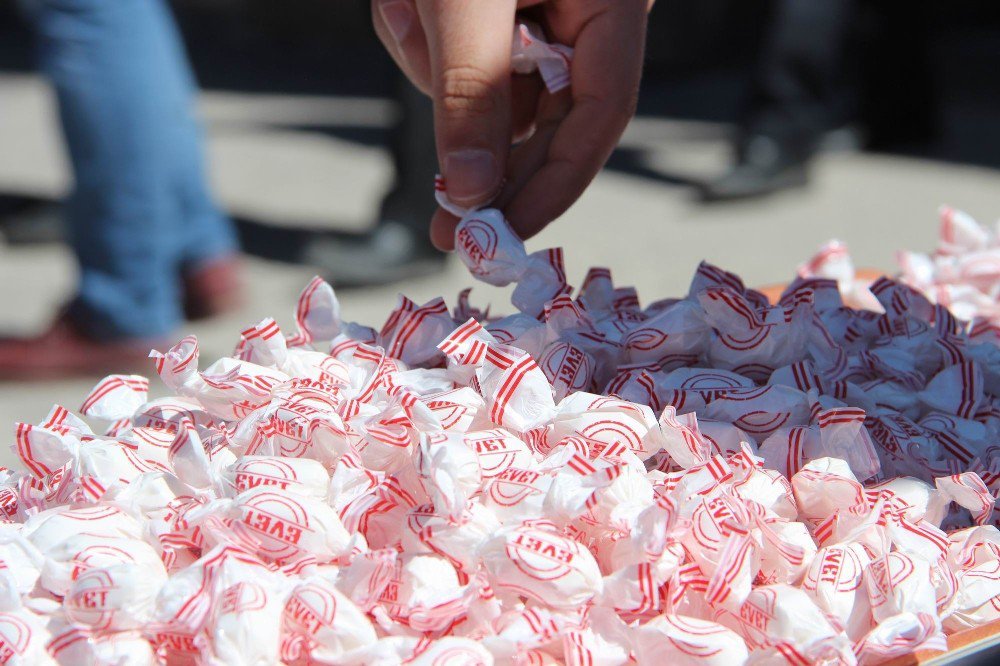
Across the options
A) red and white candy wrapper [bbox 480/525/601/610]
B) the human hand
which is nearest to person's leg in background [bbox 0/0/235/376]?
the human hand

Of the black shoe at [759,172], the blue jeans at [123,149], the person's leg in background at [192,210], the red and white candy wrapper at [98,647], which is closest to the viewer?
the red and white candy wrapper at [98,647]

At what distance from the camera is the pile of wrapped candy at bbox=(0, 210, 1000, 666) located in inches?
28.9

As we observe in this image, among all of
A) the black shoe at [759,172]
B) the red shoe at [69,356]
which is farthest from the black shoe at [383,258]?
the black shoe at [759,172]

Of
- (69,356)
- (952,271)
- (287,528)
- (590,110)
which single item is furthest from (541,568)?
(69,356)

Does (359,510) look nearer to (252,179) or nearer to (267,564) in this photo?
(267,564)

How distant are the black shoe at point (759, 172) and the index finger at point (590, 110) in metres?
2.75

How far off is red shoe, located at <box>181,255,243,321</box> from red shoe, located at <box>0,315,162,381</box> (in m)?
0.28

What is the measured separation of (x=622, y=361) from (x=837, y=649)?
1.35ft

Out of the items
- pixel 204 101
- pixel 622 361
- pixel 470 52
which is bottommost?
pixel 204 101

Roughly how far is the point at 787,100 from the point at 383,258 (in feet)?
5.17

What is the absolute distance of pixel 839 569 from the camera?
0.80 meters

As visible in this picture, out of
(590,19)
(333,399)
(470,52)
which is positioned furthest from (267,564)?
(590,19)

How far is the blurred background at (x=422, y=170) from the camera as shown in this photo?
7.51ft

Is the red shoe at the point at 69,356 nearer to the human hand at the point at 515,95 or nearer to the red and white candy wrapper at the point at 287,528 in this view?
the human hand at the point at 515,95
